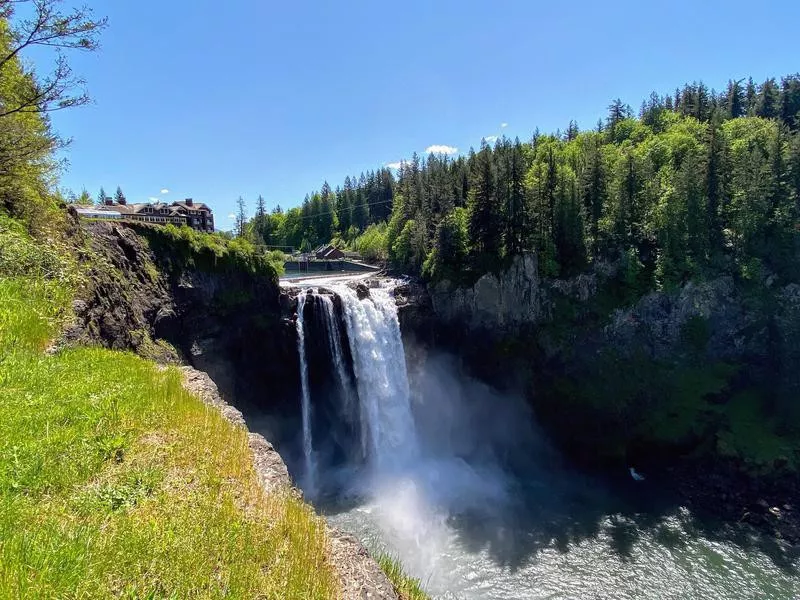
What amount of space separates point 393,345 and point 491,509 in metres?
11.7

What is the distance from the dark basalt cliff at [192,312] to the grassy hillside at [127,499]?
4638mm

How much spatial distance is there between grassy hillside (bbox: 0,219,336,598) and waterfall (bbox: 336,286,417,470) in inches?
802

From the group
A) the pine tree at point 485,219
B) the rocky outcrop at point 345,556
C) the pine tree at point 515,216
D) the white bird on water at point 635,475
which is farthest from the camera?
the pine tree at point 485,219

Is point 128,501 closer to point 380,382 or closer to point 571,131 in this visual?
point 380,382

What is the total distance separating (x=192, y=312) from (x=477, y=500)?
63.3ft

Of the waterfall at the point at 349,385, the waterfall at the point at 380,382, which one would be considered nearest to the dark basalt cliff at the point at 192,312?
the waterfall at the point at 349,385

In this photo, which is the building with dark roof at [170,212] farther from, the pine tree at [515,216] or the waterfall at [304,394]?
the pine tree at [515,216]

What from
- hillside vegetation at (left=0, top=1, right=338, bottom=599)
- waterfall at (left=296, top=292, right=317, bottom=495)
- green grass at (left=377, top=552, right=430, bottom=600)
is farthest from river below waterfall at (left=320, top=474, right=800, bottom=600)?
hillside vegetation at (left=0, top=1, right=338, bottom=599)

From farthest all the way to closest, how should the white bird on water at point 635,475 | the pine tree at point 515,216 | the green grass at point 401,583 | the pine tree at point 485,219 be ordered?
the pine tree at point 485,219, the pine tree at point 515,216, the white bird on water at point 635,475, the green grass at point 401,583

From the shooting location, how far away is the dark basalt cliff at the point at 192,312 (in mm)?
15108

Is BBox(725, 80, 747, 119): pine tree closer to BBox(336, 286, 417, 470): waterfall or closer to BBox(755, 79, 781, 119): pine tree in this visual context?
BBox(755, 79, 781, 119): pine tree

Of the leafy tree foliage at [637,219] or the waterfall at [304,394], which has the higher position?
the leafy tree foliage at [637,219]

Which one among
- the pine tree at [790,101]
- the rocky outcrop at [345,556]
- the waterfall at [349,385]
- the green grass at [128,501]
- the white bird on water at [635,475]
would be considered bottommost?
the white bird on water at [635,475]

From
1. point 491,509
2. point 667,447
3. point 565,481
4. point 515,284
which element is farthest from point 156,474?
point 667,447
